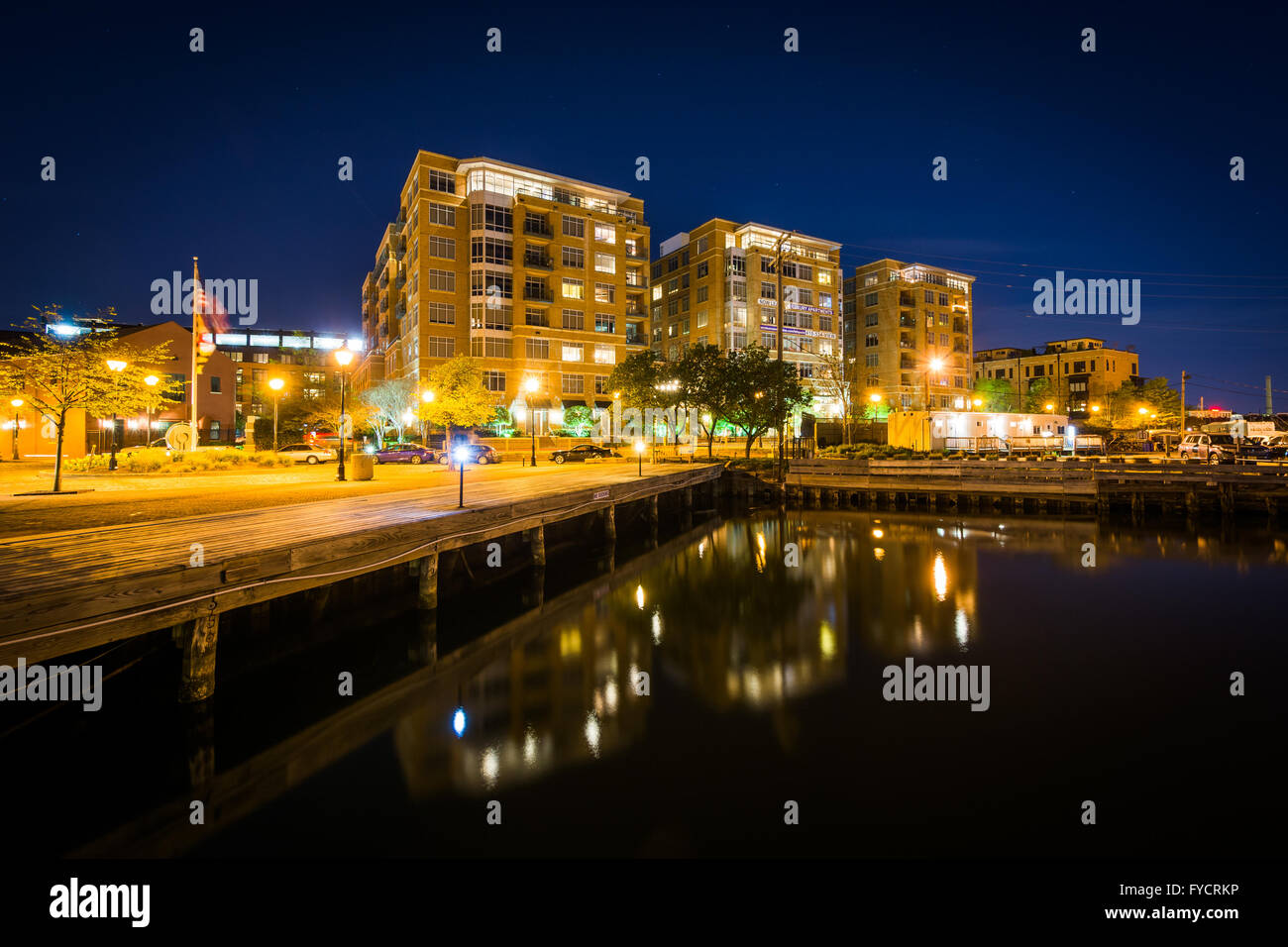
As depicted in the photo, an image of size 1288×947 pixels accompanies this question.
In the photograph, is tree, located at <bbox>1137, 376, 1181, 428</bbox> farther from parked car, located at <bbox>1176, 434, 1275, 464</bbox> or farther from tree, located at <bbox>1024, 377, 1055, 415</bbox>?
parked car, located at <bbox>1176, 434, 1275, 464</bbox>

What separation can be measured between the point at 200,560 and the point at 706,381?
37697mm

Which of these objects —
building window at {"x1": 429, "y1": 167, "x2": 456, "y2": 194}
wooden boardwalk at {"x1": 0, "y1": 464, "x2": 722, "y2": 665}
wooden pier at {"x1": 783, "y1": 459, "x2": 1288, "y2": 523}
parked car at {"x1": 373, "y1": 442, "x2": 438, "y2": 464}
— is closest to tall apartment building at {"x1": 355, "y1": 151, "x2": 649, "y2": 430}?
building window at {"x1": 429, "y1": 167, "x2": 456, "y2": 194}

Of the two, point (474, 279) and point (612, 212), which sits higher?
point (612, 212)

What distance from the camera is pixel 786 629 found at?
13.4 m

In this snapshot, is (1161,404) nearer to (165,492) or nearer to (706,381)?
(706,381)

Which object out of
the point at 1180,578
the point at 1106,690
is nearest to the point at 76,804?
the point at 1106,690

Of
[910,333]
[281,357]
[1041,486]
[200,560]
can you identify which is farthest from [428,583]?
[281,357]

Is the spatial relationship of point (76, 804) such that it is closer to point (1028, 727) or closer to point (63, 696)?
point (63, 696)

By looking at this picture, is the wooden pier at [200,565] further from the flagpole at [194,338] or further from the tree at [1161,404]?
the tree at [1161,404]

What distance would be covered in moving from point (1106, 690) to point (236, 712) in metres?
12.9

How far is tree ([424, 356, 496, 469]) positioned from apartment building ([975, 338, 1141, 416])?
2949 inches

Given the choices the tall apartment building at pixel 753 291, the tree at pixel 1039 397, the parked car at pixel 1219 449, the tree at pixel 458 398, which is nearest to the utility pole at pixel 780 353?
the tree at pixel 458 398

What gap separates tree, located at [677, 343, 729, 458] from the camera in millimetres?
43344

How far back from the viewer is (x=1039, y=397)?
Answer: 82062 mm
